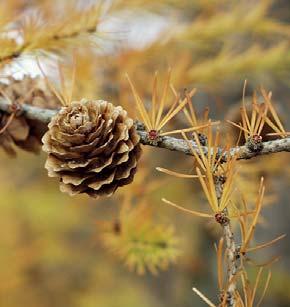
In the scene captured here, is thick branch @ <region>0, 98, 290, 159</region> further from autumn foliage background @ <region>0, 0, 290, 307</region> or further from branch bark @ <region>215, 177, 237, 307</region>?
autumn foliage background @ <region>0, 0, 290, 307</region>

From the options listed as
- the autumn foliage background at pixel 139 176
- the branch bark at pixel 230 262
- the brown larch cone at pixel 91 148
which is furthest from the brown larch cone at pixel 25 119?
the branch bark at pixel 230 262

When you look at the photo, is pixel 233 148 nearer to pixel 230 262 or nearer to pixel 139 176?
pixel 230 262

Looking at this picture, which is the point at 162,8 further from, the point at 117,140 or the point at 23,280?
the point at 23,280

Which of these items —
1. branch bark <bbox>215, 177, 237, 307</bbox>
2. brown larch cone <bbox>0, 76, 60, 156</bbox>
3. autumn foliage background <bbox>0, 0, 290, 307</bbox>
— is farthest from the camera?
autumn foliage background <bbox>0, 0, 290, 307</bbox>

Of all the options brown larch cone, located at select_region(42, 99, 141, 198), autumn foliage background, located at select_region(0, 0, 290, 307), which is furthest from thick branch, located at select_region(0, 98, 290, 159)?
autumn foliage background, located at select_region(0, 0, 290, 307)

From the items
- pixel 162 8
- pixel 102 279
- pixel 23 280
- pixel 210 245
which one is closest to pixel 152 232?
pixel 162 8

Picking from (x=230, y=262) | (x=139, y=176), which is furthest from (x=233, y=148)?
(x=139, y=176)
